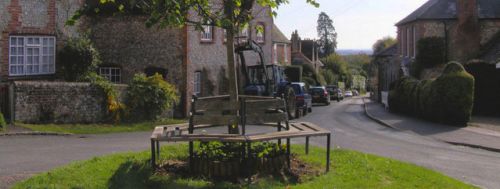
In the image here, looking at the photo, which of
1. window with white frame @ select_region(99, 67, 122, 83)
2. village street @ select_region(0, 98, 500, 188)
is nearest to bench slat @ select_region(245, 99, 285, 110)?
village street @ select_region(0, 98, 500, 188)

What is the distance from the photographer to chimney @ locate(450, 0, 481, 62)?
36.6 m

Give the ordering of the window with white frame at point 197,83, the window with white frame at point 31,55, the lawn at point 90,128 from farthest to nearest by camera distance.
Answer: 1. the window with white frame at point 197,83
2. the window with white frame at point 31,55
3. the lawn at point 90,128

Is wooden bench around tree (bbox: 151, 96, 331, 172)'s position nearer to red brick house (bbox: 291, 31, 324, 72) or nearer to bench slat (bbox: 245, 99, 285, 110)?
bench slat (bbox: 245, 99, 285, 110)

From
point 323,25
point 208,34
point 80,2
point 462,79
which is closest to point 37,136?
point 80,2

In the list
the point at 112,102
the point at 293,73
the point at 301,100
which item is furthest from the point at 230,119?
the point at 293,73

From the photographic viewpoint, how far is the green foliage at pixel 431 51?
38.8 m

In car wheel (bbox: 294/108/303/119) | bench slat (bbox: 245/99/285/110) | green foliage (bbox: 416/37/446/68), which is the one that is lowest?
car wheel (bbox: 294/108/303/119)

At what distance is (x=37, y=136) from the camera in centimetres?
1762

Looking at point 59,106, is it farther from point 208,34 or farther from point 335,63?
A: point 335,63

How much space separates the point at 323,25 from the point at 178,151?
11366 centimetres

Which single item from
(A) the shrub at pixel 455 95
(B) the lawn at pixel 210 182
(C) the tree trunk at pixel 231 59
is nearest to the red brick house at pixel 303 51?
(A) the shrub at pixel 455 95

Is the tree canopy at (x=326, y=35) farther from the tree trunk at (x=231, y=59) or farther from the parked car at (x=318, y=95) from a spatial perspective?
the tree trunk at (x=231, y=59)

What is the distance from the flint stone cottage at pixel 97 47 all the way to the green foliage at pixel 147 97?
1.89 feet

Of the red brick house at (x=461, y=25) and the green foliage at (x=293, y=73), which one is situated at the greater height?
the red brick house at (x=461, y=25)
